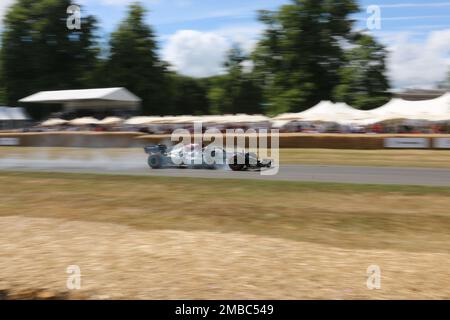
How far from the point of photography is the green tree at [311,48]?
55.0 metres

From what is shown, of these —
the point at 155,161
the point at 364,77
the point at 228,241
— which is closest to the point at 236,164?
the point at 155,161

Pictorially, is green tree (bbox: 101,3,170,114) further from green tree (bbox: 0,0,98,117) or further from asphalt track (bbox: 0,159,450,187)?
asphalt track (bbox: 0,159,450,187)

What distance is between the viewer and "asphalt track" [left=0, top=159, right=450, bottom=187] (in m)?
14.2

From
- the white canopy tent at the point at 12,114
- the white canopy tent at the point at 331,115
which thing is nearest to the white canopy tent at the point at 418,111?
the white canopy tent at the point at 331,115

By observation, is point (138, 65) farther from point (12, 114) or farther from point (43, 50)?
point (12, 114)

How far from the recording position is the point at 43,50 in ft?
222

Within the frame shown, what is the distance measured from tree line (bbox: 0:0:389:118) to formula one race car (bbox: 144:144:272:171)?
120 ft

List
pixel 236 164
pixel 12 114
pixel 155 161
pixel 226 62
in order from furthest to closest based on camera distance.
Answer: pixel 226 62 < pixel 12 114 < pixel 155 161 < pixel 236 164

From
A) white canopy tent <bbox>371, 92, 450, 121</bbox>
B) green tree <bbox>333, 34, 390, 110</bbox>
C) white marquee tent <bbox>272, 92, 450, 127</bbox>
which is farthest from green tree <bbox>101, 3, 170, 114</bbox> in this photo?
white canopy tent <bbox>371, 92, 450, 121</bbox>

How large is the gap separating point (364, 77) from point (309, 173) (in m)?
38.9

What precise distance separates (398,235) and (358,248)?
1.28 m
